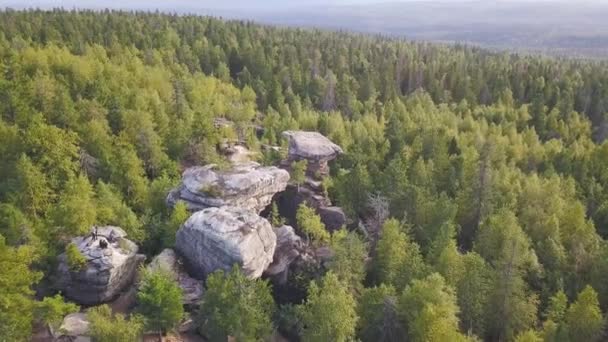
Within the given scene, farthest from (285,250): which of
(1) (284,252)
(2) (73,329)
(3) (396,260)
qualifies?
(2) (73,329)

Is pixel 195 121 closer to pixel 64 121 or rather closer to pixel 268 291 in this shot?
pixel 64 121

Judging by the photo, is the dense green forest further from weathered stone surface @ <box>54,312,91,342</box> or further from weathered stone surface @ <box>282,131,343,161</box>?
weathered stone surface @ <box>282,131,343,161</box>

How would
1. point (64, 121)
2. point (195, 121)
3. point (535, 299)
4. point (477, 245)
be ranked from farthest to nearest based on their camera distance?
point (195, 121)
point (64, 121)
point (477, 245)
point (535, 299)

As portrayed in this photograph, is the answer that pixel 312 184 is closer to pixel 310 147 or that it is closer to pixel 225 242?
pixel 310 147

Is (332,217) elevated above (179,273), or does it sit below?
above

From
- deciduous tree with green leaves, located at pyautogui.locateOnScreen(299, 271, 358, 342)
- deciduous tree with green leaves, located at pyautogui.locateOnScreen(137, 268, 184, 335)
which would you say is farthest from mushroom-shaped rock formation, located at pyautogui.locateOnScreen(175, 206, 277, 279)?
deciduous tree with green leaves, located at pyautogui.locateOnScreen(299, 271, 358, 342)

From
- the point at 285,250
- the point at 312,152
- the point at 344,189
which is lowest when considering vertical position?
the point at 285,250

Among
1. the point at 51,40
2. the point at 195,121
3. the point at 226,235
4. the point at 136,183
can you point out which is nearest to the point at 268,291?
the point at 226,235
